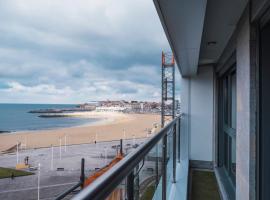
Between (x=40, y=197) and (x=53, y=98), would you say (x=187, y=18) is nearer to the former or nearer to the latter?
(x=40, y=197)

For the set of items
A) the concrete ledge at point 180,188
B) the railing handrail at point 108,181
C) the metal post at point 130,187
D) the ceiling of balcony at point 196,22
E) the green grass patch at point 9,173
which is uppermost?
the ceiling of balcony at point 196,22

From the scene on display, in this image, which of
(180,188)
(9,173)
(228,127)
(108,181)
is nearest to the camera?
(108,181)

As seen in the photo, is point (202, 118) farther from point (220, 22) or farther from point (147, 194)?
point (147, 194)

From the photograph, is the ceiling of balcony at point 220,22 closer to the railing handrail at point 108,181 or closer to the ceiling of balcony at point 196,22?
the ceiling of balcony at point 196,22

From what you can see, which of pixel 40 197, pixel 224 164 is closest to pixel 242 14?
pixel 224 164

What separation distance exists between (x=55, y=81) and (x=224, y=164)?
171 ft

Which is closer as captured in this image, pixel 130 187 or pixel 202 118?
pixel 130 187

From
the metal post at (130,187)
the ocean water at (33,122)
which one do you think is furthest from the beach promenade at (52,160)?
the ocean water at (33,122)

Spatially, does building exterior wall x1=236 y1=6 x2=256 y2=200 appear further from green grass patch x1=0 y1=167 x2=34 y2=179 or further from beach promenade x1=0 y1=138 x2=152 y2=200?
green grass patch x1=0 y1=167 x2=34 y2=179

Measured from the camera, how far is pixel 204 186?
3939 millimetres

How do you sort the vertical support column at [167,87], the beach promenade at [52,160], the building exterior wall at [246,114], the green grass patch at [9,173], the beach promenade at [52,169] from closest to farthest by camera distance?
the building exterior wall at [246,114], the vertical support column at [167,87], the beach promenade at [52,169], the beach promenade at [52,160], the green grass patch at [9,173]

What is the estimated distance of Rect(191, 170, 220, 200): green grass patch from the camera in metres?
3.51

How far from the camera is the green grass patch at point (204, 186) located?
138 inches

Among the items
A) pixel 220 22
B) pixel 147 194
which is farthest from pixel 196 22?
pixel 147 194
